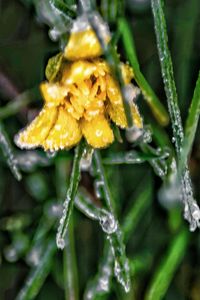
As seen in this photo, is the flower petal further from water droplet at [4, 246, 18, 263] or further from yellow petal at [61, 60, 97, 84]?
water droplet at [4, 246, 18, 263]

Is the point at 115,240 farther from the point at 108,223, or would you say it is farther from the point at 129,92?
the point at 129,92

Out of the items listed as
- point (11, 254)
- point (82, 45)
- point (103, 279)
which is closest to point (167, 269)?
point (103, 279)

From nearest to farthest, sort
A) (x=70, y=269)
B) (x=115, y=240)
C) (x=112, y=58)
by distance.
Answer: (x=112, y=58)
(x=115, y=240)
(x=70, y=269)

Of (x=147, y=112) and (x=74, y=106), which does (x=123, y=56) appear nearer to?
(x=147, y=112)

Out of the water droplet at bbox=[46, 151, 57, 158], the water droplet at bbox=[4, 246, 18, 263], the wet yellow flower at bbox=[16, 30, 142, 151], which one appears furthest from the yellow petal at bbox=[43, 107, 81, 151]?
the water droplet at bbox=[4, 246, 18, 263]

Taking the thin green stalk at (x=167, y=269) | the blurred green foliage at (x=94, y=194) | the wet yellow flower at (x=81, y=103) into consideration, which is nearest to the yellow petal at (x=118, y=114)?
the wet yellow flower at (x=81, y=103)

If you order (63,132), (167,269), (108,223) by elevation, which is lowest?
(167,269)

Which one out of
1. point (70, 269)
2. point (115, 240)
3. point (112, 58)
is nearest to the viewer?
point (112, 58)
